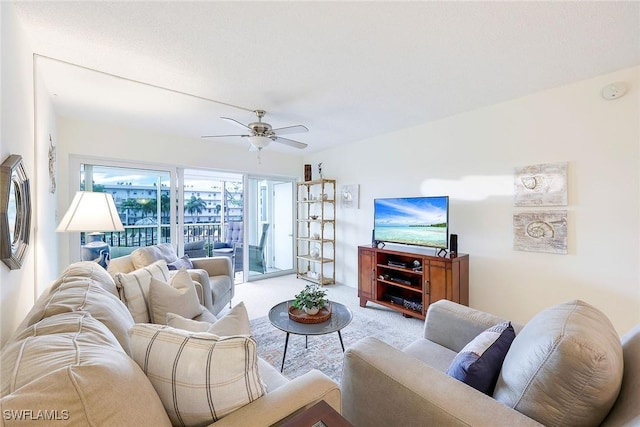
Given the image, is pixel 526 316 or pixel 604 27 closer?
pixel 604 27

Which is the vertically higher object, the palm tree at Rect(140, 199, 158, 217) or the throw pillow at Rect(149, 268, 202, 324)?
the palm tree at Rect(140, 199, 158, 217)

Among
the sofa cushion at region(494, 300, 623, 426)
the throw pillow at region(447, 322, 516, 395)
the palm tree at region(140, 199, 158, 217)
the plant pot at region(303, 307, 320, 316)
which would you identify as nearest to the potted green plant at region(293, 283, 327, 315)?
the plant pot at region(303, 307, 320, 316)

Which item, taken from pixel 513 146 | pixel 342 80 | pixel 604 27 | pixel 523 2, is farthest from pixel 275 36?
pixel 513 146

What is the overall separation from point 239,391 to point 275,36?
195 centimetres

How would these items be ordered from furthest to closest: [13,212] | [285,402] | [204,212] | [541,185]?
1. [204,212]
2. [541,185]
3. [13,212]
4. [285,402]

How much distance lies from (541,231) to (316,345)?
7.97 feet

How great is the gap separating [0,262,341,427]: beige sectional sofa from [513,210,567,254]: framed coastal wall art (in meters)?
2.64

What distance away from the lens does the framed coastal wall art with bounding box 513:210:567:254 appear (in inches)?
99.0

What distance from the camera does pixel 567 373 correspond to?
806 mm

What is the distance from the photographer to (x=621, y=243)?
2258 mm

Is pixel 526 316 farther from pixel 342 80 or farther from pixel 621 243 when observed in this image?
pixel 342 80

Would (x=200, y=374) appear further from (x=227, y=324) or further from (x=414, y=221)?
(x=414, y=221)

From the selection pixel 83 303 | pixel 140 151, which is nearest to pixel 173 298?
pixel 83 303

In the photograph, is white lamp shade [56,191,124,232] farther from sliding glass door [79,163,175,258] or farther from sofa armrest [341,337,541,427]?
sofa armrest [341,337,541,427]
